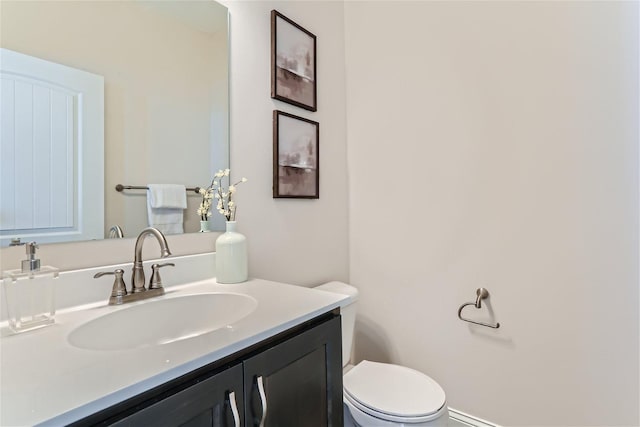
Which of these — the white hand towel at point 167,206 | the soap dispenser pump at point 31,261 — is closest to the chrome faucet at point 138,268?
the white hand towel at point 167,206

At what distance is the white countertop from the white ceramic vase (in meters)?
0.31

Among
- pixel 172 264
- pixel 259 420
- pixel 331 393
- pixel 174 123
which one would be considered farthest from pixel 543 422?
pixel 174 123

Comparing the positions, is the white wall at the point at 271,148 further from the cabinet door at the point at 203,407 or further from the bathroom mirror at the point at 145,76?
the cabinet door at the point at 203,407

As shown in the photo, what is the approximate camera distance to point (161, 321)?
37.3 inches

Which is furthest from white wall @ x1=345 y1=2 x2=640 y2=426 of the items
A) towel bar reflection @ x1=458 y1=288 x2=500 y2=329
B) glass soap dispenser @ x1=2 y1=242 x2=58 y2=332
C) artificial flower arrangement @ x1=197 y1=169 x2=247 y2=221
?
glass soap dispenser @ x1=2 y1=242 x2=58 y2=332

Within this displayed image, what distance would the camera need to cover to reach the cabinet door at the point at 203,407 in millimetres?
544

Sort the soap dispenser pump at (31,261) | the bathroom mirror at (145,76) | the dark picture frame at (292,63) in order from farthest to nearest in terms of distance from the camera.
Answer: the dark picture frame at (292,63)
the bathroom mirror at (145,76)
the soap dispenser pump at (31,261)

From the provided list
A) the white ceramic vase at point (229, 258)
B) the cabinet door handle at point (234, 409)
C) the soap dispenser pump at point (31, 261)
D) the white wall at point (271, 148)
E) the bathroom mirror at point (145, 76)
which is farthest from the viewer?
the white wall at point (271, 148)

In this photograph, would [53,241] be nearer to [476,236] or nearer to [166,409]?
[166,409]

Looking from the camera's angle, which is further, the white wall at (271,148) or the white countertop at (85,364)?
the white wall at (271,148)

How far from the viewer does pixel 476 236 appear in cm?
153

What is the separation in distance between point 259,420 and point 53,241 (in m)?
0.70

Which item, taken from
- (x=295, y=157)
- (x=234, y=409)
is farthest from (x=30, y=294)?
(x=295, y=157)

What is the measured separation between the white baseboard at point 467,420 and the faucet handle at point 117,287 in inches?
62.1
